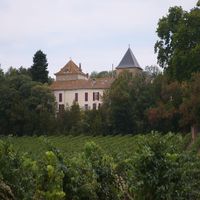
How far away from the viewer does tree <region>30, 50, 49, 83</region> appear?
76.6 meters

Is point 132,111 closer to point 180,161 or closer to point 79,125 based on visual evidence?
point 79,125

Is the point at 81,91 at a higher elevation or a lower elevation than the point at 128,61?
lower

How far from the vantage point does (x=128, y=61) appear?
95.0 m

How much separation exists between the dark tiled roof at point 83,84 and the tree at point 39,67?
10.7m

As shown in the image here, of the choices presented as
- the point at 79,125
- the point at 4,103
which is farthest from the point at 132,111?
the point at 4,103

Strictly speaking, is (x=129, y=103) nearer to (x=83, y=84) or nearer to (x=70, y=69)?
(x=83, y=84)

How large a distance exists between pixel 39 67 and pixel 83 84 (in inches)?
554

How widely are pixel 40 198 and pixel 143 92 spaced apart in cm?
4688

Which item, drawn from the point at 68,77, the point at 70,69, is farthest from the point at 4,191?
the point at 70,69

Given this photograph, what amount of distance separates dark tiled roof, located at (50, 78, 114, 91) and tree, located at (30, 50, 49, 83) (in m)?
10.7

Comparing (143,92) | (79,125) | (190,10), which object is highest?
(190,10)

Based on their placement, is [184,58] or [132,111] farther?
[132,111]

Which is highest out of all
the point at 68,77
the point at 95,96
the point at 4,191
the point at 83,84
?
the point at 68,77

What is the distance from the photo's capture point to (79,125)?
64.4m
